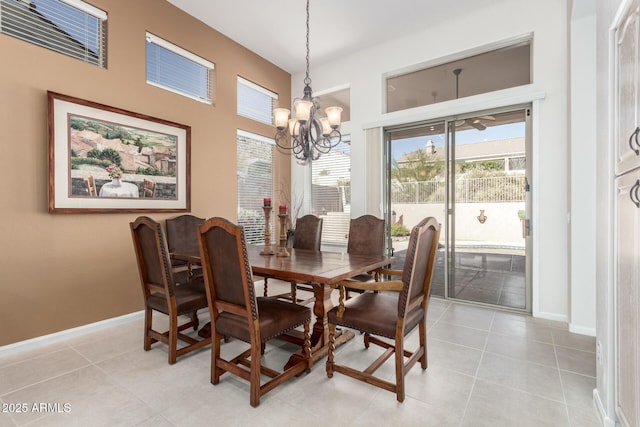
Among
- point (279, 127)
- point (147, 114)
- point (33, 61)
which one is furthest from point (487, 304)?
point (33, 61)

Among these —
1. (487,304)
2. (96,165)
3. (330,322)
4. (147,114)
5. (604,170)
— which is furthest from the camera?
(487,304)

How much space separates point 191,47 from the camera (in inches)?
150

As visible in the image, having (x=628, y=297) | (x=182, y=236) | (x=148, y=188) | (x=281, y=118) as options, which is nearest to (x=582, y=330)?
(x=628, y=297)

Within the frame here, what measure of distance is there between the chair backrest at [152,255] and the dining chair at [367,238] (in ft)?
5.76

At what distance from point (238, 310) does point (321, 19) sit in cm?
365

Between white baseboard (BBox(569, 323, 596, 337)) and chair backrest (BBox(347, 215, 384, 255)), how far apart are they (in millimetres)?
1874

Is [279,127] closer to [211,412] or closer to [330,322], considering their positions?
[330,322]

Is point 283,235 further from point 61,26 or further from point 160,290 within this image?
point 61,26

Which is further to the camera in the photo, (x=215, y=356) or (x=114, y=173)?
(x=114, y=173)

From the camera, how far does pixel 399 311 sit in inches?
70.7

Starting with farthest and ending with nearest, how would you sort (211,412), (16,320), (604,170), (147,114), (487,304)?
(487,304)
(147,114)
(16,320)
(211,412)
(604,170)

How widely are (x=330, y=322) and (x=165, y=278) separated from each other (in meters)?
1.23

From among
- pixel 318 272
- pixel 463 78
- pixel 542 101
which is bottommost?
pixel 318 272

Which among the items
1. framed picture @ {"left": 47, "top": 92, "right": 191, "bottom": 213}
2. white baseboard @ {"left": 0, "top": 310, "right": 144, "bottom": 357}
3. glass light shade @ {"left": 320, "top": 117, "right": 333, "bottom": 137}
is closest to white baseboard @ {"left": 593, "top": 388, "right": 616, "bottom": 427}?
glass light shade @ {"left": 320, "top": 117, "right": 333, "bottom": 137}
